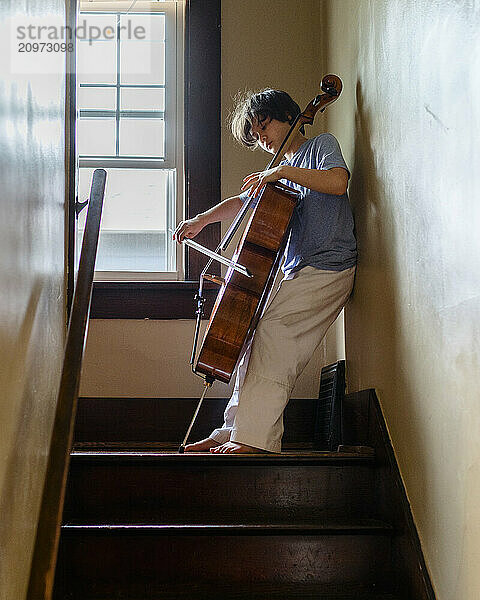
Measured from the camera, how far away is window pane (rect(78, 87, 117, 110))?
13.7 feet

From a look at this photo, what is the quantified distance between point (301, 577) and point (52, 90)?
1435 mm

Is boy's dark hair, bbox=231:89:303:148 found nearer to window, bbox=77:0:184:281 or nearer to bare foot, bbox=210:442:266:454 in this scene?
window, bbox=77:0:184:281

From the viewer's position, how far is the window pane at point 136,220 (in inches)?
160

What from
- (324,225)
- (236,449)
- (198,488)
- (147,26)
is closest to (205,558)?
(198,488)

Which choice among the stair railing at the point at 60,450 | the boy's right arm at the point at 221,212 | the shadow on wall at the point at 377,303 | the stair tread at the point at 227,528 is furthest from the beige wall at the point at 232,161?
the stair railing at the point at 60,450

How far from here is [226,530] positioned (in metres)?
2.25

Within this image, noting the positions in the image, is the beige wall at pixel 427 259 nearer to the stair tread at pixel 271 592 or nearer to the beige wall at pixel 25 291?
the stair tread at pixel 271 592

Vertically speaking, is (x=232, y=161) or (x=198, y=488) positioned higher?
(x=232, y=161)

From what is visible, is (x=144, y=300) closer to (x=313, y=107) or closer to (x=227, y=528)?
(x=313, y=107)

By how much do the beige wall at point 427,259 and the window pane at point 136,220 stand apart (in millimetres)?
1273

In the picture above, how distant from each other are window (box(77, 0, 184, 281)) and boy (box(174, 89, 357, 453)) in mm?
1079

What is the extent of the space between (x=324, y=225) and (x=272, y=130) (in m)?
0.50

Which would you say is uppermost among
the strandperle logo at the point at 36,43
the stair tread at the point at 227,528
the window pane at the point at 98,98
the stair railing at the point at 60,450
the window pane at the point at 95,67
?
the window pane at the point at 95,67

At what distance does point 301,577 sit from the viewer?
2287 mm
